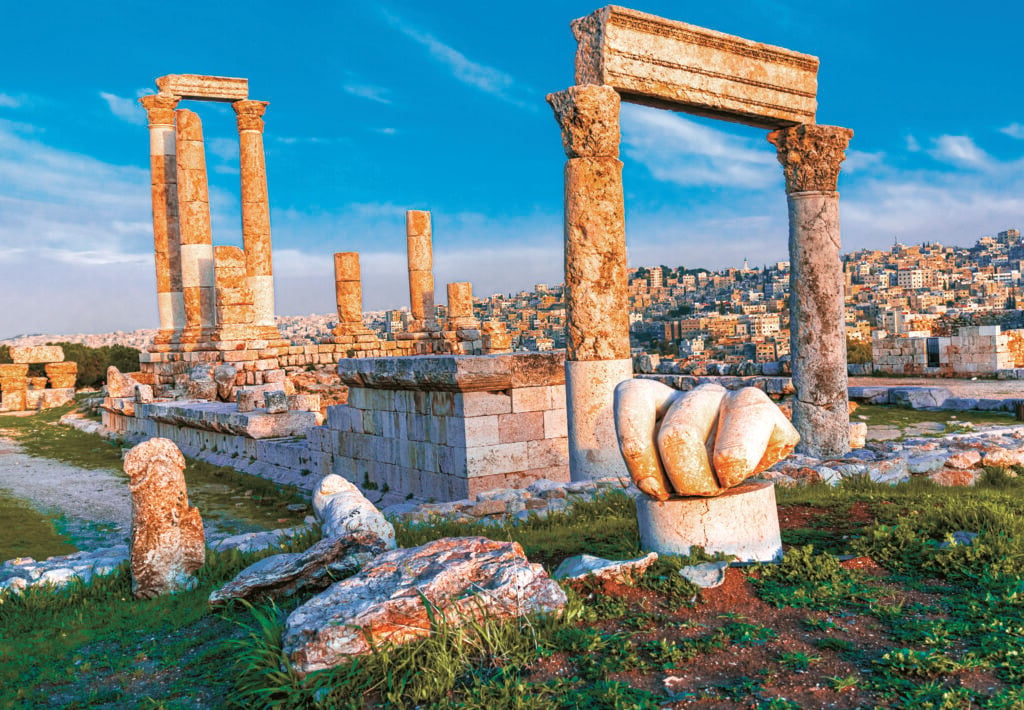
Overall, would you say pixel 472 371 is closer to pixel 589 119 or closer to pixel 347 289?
pixel 589 119

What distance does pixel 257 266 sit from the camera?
2430cm

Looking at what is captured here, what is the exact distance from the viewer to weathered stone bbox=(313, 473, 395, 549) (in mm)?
5234

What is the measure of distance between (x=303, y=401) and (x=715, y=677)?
1398 centimetres

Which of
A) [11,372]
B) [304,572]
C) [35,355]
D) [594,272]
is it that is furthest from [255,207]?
[304,572]

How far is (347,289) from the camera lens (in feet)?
86.9

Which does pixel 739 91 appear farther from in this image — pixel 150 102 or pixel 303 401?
pixel 150 102

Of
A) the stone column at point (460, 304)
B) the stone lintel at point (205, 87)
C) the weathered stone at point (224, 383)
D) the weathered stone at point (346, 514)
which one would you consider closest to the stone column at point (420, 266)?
the stone column at point (460, 304)

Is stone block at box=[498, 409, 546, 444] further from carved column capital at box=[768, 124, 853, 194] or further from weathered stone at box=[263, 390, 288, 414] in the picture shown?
weathered stone at box=[263, 390, 288, 414]

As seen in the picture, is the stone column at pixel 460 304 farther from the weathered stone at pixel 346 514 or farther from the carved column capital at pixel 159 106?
the weathered stone at pixel 346 514

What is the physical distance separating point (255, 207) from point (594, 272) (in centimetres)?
1837

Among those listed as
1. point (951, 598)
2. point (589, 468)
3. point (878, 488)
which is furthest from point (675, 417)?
point (589, 468)

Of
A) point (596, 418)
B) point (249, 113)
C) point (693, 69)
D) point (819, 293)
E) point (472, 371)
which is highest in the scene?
point (249, 113)

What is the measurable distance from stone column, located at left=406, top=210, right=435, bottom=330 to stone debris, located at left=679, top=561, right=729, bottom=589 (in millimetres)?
23561

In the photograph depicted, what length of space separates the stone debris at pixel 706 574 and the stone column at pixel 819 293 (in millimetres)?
5589
